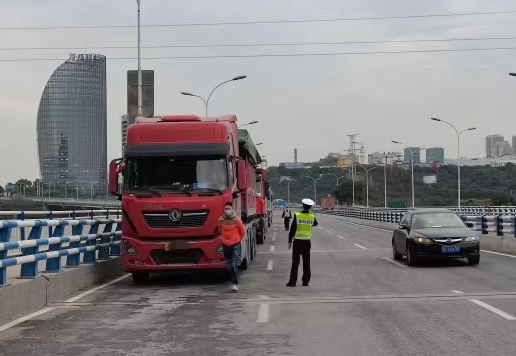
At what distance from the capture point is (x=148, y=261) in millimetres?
12820

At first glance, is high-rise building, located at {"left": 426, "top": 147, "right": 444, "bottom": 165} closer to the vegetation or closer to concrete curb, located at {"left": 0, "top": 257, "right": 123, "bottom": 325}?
the vegetation

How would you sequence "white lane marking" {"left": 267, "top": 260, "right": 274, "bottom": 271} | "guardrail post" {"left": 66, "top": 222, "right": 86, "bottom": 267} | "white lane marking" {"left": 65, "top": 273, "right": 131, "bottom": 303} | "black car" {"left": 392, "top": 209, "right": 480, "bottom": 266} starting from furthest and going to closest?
"white lane marking" {"left": 267, "top": 260, "right": 274, "bottom": 271}, "black car" {"left": 392, "top": 209, "right": 480, "bottom": 266}, "guardrail post" {"left": 66, "top": 222, "right": 86, "bottom": 267}, "white lane marking" {"left": 65, "top": 273, "right": 131, "bottom": 303}

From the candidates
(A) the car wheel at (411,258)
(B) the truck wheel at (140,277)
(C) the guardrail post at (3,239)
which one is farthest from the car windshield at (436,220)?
(C) the guardrail post at (3,239)

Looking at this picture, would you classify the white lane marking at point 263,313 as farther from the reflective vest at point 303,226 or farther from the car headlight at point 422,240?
the car headlight at point 422,240

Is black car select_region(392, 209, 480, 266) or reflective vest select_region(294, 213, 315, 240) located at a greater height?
reflective vest select_region(294, 213, 315, 240)

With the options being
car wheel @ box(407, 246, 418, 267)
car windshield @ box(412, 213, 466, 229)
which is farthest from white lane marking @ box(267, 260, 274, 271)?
car windshield @ box(412, 213, 466, 229)

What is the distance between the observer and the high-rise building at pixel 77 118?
35.4m

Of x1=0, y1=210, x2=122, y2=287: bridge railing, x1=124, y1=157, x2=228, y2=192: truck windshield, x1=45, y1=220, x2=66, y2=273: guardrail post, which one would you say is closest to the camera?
x1=0, y1=210, x2=122, y2=287: bridge railing

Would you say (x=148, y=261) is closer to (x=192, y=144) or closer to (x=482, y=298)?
(x=192, y=144)

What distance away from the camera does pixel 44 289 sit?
1037cm

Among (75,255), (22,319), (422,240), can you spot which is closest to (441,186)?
(422,240)

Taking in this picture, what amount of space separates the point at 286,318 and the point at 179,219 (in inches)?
169

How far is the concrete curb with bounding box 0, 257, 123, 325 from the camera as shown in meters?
8.96

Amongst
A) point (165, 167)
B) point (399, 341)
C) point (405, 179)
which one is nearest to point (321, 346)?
point (399, 341)
